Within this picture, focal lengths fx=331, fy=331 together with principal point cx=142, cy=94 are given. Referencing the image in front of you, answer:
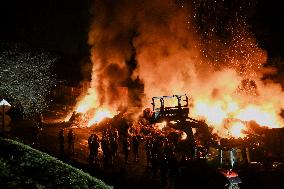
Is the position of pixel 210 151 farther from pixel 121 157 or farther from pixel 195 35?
pixel 195 35

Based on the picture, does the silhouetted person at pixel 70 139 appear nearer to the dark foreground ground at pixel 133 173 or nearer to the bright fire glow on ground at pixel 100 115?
the dark foreground ground at pixel 133 173

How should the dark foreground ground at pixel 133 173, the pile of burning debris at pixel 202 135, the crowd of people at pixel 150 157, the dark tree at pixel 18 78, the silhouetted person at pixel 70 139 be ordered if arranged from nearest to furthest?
the dark foreground ground at pixel 133 173 < the pile of burning debris at pixel 202 135 < the crowd of people at pixel 150 157 < the silhouetted person at pixel 70 139 < the dark tree at pixel 18 78

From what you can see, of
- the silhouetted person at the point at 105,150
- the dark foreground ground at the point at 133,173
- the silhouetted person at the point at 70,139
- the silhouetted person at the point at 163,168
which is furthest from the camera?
the silhouetted person at the point at 70,139

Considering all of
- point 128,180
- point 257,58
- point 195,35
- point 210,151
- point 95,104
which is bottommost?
point 128,180

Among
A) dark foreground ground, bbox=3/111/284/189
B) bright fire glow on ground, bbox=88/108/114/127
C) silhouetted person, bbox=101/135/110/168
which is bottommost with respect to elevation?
dark foreground ground, bbox=3/111/284/189

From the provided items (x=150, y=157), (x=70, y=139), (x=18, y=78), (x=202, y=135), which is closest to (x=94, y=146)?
(x=150, y=157)

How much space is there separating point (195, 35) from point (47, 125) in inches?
686

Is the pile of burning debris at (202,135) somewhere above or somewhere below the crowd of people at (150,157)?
above

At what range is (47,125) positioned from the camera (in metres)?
32.5

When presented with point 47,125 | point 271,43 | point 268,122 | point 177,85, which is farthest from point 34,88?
point 271,43

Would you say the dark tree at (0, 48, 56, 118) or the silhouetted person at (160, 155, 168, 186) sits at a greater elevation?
the dark tree at (0, 48, 56, 118)

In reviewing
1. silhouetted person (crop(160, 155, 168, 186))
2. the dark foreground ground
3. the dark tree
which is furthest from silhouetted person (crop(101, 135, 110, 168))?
the dark tree

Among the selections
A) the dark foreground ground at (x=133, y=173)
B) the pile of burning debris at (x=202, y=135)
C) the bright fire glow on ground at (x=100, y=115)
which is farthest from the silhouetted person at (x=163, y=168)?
the bright fire glow on ground at (x=100, y=115)

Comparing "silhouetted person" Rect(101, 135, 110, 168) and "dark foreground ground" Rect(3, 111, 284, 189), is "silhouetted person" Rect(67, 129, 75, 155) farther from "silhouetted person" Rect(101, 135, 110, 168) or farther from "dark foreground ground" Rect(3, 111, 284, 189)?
"silhouetted person" Rect(101, 135, 110, 168)
